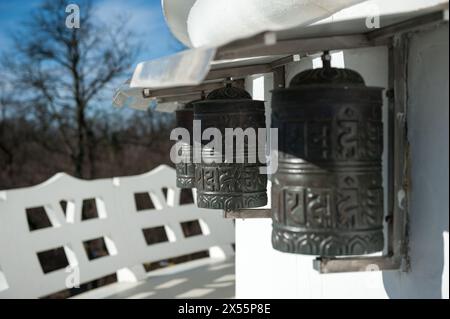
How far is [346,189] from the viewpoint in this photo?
2.47 meters

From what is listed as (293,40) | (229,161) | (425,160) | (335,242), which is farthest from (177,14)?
(335,242)

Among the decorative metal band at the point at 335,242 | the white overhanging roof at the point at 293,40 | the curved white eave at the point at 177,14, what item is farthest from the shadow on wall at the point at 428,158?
the curved white eave at the point at 177,14

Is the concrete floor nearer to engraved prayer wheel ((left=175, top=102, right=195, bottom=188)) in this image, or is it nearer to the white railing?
the white railing

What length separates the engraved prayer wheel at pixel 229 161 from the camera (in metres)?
3.47

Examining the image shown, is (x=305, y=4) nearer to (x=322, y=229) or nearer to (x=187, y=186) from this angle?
(x=322, y=229)

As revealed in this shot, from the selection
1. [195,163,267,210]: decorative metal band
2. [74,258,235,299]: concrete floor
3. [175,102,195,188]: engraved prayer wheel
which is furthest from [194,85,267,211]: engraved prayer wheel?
[74,258,235,299]: concrete floor

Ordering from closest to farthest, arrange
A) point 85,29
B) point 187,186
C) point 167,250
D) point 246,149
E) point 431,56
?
point 431,56, point 246,149, point 187,186, point 167,250, point 85,29

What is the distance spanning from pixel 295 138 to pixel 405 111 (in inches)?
25.1

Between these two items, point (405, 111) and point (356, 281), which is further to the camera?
point (356, 281)

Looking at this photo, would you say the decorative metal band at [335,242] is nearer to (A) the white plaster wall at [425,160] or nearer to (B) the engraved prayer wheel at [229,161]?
(A) the white plaster wall at [425,160]

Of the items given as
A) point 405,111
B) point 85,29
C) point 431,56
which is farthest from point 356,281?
point 85,29

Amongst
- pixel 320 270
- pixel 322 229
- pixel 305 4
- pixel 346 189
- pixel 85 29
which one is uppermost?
pixel 85 29

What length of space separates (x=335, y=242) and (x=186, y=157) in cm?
241

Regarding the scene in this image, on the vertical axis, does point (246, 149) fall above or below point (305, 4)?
below
